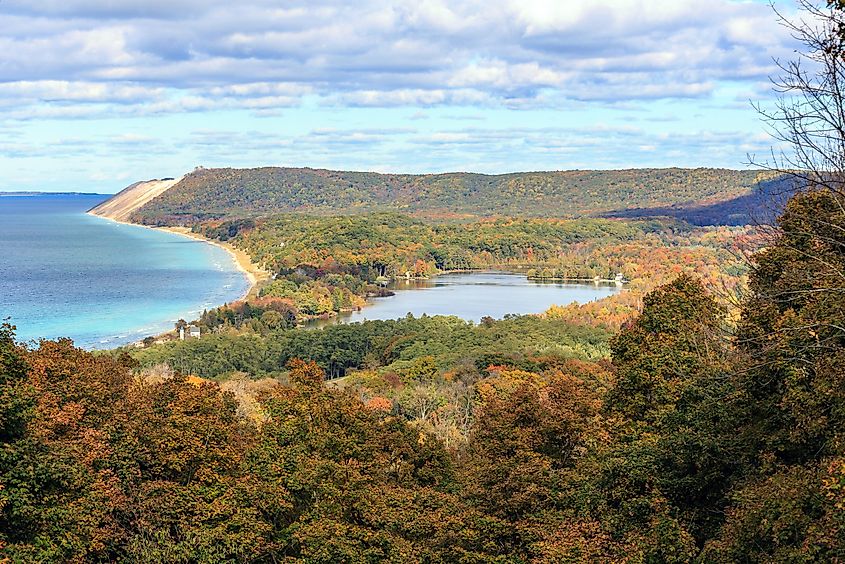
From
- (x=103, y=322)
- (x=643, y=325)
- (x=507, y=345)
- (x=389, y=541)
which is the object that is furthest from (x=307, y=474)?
(x=103, y=322)

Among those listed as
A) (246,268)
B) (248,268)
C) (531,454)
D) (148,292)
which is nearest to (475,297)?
(148,292)

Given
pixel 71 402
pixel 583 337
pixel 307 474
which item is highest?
pixel 71 402

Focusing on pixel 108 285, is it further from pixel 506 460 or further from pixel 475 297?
pixel 506 460


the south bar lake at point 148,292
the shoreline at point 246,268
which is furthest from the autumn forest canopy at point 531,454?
the shoreline at point 246,268

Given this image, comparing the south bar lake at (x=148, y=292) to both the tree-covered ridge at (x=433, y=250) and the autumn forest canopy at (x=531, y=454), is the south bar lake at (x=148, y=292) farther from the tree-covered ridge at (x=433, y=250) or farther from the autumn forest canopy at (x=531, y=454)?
the autumn forest canopy at (x=531, y=454)

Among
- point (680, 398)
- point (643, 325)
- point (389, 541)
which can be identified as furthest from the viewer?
point (643, 325)

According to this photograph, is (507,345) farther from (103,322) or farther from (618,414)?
(618,414)

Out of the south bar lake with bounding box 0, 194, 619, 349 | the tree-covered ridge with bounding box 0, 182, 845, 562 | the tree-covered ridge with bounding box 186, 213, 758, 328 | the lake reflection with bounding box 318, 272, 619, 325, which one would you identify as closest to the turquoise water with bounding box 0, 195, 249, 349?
the south bar lake with bounding box 0, 194, 619, 349
